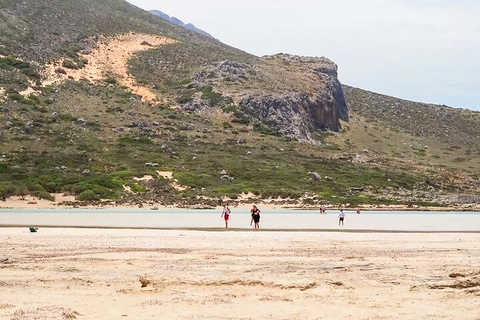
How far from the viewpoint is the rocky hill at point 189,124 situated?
66562 millimetres

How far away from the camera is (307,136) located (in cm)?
10412

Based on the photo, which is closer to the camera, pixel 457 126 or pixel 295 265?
pixel 295 265

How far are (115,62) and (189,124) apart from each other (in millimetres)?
28440

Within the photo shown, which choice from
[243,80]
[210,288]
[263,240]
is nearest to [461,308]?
[210,288]

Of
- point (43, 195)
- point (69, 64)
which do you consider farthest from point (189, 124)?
point (43, 195)

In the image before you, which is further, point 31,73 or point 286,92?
point 286,92

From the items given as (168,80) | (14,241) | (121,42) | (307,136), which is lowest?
(14,241)

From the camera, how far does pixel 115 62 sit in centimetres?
11488

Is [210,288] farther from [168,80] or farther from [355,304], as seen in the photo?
[168,80]

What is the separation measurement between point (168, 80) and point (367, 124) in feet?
130

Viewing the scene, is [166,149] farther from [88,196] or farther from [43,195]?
[43,195]

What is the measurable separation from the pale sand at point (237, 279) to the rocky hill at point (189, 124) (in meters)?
35.1

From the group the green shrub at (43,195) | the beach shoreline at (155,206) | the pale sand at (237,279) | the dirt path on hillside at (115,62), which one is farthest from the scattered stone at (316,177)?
the pale sand at (237,279)

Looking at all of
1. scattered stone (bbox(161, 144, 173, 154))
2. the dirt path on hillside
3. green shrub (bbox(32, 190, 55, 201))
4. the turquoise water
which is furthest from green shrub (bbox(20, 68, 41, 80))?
the turquoise water
